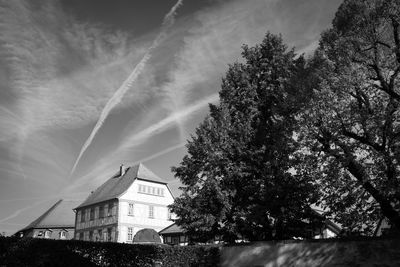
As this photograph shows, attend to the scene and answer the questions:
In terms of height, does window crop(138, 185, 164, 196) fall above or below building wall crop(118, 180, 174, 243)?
above

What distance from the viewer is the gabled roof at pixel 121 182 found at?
49.5m

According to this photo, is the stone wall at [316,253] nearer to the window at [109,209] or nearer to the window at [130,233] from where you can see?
the window at [130,233]

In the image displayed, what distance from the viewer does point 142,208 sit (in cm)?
4909

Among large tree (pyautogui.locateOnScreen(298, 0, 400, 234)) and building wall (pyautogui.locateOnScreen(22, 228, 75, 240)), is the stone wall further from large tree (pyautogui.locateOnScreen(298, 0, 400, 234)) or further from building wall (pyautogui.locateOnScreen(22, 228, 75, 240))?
building wall (pyautogui.locateOnScreen(22, 228, 75, 240))

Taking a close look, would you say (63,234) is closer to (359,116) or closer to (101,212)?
(101,212)

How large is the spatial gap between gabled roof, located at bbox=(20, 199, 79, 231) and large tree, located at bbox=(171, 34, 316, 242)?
40813 millimetres

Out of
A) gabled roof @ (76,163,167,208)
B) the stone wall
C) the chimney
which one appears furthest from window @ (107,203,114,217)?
the stone wall

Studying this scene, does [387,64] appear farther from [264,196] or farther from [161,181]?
[161,181]

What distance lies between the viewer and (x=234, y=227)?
23375 mm

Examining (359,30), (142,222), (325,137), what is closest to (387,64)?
(359,30)

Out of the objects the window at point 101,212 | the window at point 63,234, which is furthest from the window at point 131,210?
the window at point 63,234

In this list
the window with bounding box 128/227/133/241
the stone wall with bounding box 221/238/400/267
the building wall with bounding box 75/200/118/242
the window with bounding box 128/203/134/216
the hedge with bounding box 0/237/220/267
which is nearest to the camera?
the hedge with bounding box 0/237/220/267

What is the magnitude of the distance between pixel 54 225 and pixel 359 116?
54051mm

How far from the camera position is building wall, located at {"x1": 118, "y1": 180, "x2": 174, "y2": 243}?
4678 centimetres
